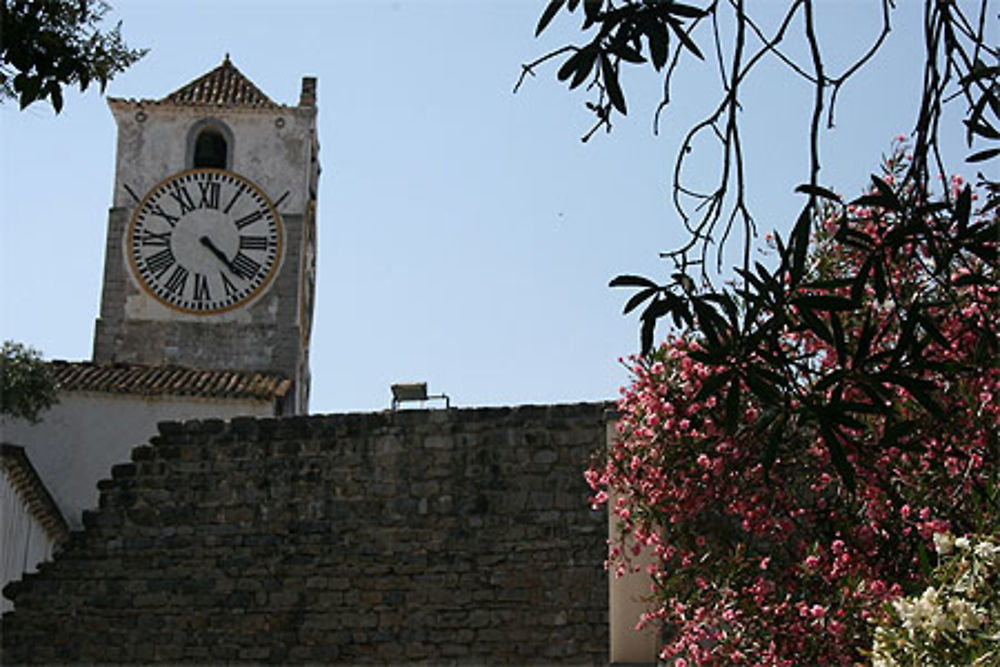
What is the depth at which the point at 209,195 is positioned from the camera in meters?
26.9

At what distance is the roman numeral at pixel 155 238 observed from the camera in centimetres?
2686

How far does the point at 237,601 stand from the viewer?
1388 cm

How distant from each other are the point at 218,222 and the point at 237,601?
13.4 meters

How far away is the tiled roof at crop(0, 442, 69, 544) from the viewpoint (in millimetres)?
17625

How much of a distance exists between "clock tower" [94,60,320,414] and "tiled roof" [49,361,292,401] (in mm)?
3552

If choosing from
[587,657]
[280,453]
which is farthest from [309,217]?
[587,657]

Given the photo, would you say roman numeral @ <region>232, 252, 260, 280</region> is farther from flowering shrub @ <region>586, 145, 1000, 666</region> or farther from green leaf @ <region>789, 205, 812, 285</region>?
green leaf @ <region>789, 205, 812, 285</region>

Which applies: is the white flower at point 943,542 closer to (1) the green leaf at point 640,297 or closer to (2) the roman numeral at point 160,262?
(1) the green leaf at point 640,297

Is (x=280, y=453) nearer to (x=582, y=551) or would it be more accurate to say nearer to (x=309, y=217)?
(x=582, y=551)

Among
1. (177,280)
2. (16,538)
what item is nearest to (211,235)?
(177,280)

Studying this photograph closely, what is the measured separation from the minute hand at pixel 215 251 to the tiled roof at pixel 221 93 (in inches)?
76.8

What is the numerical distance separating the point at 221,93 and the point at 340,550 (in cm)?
1477

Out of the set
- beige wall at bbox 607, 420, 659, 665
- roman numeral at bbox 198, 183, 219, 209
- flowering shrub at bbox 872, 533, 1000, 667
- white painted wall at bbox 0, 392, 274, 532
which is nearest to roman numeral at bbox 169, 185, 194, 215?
roman numeral at bbox 198, 183, 219, 209

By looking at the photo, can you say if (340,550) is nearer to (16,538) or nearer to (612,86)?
(16,538)
